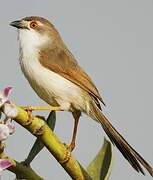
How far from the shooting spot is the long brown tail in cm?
271

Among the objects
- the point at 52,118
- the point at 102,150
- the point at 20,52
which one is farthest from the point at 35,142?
the point at 20,52

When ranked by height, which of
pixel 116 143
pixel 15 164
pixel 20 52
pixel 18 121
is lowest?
pixel 116 143

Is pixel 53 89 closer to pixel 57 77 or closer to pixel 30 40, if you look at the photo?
pixel 57 77

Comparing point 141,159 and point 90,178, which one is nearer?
point 90,178

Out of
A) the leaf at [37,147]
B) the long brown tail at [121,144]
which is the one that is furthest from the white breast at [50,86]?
the leaf at [37,147]

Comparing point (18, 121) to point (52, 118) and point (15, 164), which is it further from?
point (52, 118)

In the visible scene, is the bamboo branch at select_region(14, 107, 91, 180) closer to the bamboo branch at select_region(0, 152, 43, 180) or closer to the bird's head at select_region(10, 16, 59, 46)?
the bamboo branch at select_region(0, 152, 43, 180)

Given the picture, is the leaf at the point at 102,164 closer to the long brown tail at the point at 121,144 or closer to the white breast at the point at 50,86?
the long brown tail at the point at 121,144

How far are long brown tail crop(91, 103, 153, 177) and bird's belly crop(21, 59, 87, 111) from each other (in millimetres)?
171

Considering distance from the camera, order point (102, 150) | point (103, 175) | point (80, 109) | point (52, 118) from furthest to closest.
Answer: point (80, 109) < point (52, 118) < point (102, 150) < point (103, 175)

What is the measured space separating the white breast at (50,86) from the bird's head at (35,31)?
10.2 inches

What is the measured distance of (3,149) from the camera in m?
1.63

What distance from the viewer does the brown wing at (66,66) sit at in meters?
4.19

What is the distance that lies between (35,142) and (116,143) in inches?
53.1
